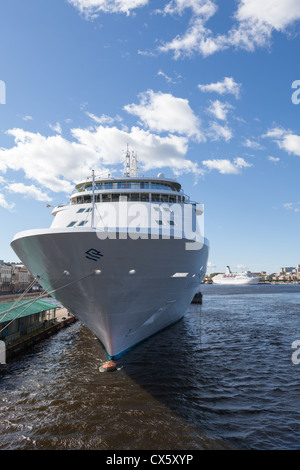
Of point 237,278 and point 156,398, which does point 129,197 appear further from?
point 237,278

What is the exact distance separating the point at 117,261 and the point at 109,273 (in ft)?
1.96

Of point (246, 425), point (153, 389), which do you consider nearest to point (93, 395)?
point (153, 389)

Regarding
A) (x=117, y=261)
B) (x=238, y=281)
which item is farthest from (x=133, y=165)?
(x=238, y=281)

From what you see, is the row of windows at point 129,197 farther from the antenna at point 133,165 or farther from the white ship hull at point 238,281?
the white ship hull at point 238,281

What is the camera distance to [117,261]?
10312 millimetres

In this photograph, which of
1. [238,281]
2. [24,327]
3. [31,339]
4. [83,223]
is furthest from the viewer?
[238,281]

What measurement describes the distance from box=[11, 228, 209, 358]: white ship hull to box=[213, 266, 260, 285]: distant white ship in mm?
121797

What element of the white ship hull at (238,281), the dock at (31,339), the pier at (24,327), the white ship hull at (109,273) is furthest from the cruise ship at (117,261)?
the white ship hull at (238,281)

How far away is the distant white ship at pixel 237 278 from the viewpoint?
415 feet

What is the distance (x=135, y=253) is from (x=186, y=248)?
2.63 metres

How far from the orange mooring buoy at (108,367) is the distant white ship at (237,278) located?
401 feet

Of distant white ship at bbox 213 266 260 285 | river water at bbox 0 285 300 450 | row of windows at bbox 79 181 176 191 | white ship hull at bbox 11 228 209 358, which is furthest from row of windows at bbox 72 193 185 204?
distant white ship at bbox 213 266 260 285

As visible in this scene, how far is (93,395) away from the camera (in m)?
10.3

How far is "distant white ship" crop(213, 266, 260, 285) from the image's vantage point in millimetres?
126500
